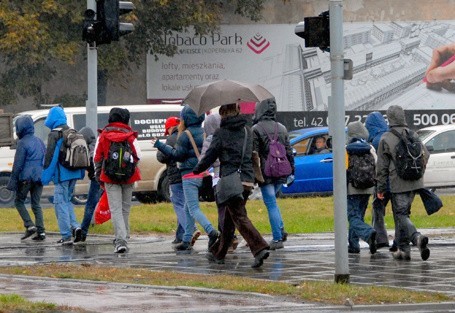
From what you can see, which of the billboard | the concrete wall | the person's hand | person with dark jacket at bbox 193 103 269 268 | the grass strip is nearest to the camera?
the grass strip

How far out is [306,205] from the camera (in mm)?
24234

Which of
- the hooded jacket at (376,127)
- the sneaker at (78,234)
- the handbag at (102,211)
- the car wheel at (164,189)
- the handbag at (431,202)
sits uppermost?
the hooded jacket at (376,127)

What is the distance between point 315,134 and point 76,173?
10.7 metres

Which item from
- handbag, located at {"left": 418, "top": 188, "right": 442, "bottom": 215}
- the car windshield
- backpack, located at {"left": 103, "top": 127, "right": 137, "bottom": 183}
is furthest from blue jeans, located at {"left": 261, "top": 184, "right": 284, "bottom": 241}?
the car windshield

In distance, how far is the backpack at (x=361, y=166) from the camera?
51.5 ft

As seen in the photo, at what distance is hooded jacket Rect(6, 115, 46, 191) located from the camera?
18.7 metres

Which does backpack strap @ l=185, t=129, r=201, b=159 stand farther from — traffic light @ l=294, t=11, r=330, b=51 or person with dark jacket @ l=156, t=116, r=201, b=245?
traffic light @ l=294, t=11, r=330, b=51

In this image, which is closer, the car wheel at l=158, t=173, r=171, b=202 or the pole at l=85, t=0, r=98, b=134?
the pole at l=85, t=0, r=98, b=134

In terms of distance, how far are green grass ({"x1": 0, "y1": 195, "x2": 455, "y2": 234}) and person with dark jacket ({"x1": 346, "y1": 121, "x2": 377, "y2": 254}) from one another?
11.8 feet

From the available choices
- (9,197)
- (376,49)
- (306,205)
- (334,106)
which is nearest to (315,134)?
(306,205)

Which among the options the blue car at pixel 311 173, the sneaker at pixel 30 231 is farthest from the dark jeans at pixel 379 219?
the blue car at pixel 311 173

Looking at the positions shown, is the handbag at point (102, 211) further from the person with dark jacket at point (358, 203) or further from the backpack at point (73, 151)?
the person with dark jacket at point (358, 203)

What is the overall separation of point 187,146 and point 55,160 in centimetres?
246

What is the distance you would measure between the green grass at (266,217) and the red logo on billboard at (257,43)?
21.4 meters
